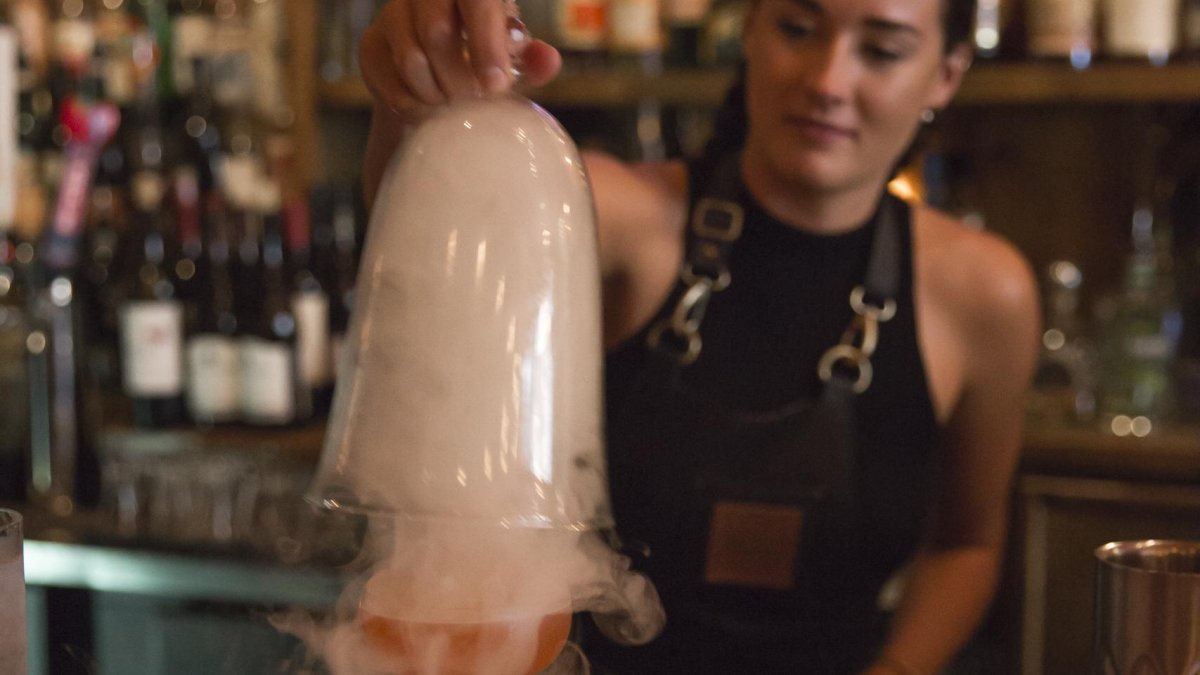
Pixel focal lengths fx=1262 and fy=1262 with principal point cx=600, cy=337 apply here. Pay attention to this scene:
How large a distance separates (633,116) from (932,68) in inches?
54.4

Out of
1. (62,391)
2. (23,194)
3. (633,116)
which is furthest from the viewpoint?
(633,116)

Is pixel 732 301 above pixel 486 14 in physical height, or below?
below

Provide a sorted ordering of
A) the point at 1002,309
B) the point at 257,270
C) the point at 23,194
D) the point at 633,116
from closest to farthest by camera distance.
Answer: the point at 1002,309
the point at 23,194
the point at 257,270
the point at 633,116

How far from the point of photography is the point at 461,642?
0.47m

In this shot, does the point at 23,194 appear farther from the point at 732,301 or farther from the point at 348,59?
the point at 732,301

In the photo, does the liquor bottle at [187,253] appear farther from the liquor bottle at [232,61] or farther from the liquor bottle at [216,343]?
the liquor bottle at [232,61]

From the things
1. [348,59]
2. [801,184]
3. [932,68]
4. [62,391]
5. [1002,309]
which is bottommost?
[62,391]

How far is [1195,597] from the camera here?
527 mm

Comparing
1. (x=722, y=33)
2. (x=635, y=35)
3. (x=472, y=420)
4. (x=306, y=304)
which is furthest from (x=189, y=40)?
(x=472, y=420)

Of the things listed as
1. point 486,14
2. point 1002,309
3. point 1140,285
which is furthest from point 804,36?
point 1140,285

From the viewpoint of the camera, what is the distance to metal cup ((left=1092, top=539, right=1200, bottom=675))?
1.73ft

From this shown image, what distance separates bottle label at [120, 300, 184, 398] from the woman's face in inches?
50.6

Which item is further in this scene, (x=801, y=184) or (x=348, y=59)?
(x=348, y=59)

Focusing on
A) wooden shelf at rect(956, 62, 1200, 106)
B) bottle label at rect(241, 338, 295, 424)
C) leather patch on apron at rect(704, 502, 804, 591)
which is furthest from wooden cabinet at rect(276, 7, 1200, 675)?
leather patch on apron at rect(704, 502, 804, 591)
